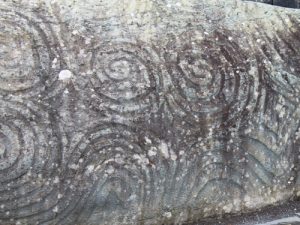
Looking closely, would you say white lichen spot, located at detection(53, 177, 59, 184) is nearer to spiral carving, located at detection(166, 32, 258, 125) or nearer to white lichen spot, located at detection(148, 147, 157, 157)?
white lichen spot, located at detection(148, 147, 157, 157)

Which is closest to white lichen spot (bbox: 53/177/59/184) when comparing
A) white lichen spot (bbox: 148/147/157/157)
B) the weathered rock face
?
the weathered rock face

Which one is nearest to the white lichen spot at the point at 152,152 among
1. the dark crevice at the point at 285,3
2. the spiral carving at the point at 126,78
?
the spiral carving at the point at 126,78

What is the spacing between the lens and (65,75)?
1.57 m

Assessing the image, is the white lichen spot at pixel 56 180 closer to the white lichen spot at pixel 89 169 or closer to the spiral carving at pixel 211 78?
the white lichen spot at pixel 89 169

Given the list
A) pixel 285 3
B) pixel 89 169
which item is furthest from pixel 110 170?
pixel 285 3

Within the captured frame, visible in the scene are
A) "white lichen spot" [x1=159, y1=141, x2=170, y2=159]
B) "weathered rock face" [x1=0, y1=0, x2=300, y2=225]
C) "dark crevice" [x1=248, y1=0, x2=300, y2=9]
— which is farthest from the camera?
"dark crevice" [x1=248, y1=0, x2=300, y2=9]

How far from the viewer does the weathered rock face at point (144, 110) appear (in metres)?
1.54

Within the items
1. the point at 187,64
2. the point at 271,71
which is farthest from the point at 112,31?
the point at 271,71

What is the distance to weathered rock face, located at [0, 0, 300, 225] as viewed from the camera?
1543mm

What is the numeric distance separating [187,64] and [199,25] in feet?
0.48

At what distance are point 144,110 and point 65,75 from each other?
0.81 feet

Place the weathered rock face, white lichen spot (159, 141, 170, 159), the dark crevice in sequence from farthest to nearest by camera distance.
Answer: the dark crevice, white lichen spot (159, 141, 170, 159), the weathered rock face

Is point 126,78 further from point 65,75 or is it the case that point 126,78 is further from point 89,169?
point 89,169

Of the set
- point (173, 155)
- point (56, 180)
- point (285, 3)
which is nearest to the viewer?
point (56, 180)
